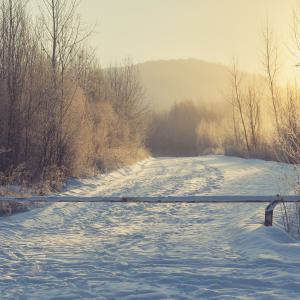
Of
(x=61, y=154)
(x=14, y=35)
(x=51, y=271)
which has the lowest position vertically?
(x=51, y=271)

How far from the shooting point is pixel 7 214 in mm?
9617

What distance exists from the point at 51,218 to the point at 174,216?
108 inches

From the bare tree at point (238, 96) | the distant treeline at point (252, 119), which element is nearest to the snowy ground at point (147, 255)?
the distant treeline at point (252, 119)

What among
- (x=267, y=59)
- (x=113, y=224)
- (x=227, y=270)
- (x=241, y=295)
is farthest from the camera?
(x=267, y=59)

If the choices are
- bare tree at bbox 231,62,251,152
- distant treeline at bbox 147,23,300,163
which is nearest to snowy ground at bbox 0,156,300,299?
distant treeline at bbox 147,23,300,163

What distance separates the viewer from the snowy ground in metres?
4.52

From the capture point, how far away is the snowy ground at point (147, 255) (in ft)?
14.8

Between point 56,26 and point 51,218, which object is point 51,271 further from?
point 56,26

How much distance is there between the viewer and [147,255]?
6.04 m

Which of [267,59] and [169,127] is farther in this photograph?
[169,127]

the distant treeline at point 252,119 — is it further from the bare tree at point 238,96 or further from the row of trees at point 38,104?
the row of trees at point 38,104

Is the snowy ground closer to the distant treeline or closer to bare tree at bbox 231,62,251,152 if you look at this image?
the distant treeline

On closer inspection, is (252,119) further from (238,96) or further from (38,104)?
(38,104)

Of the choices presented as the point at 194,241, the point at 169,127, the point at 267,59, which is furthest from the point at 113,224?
the point at 169,127
